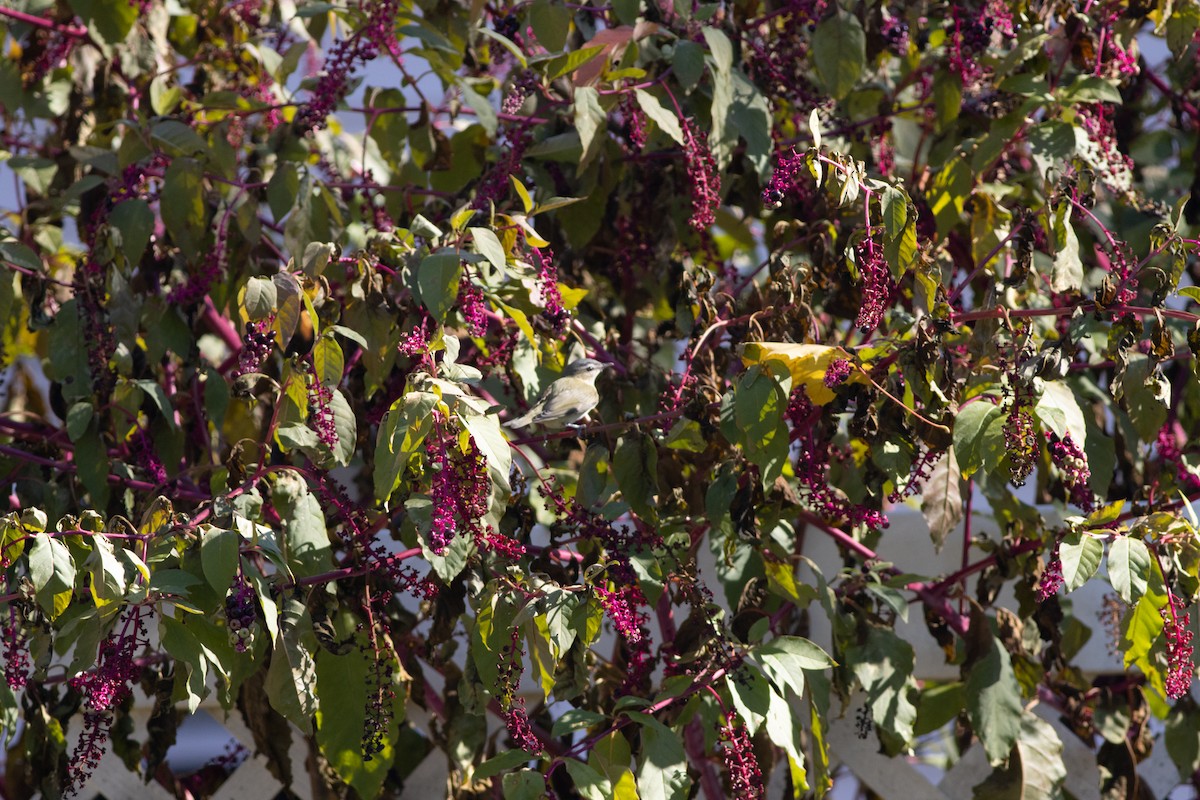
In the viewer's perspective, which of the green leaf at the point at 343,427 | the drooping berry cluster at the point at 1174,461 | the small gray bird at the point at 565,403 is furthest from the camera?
the drooping berry cluster at the point at 1174,461

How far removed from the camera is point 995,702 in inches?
60.7

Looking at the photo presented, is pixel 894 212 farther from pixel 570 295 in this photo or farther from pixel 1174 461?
pixel 1174 461

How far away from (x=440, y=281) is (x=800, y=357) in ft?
1.14

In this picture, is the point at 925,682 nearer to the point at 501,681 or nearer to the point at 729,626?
the point at 729,626

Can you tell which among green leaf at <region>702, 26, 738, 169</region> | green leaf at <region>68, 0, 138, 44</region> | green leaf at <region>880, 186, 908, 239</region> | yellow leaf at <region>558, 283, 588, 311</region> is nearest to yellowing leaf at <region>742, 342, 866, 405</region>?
green leaf at <region>880, 186, 908, 239</region>

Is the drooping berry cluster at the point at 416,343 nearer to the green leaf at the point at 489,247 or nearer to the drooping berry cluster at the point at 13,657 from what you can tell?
the green leaf at the point at 489,247

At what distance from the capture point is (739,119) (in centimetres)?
160

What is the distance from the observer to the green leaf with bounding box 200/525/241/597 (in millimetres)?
1171

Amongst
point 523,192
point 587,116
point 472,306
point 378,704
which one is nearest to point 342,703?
point 378,704

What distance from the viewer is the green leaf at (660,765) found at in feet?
4.27

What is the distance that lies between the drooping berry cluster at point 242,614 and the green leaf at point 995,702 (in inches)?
31.8

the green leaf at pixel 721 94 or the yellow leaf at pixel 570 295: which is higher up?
the green leaf at pixel 721 94

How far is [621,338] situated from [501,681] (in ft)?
2.46

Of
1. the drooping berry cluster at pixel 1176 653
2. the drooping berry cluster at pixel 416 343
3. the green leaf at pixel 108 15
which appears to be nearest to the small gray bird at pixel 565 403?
the drooping berry cluster at pixel 416 343
